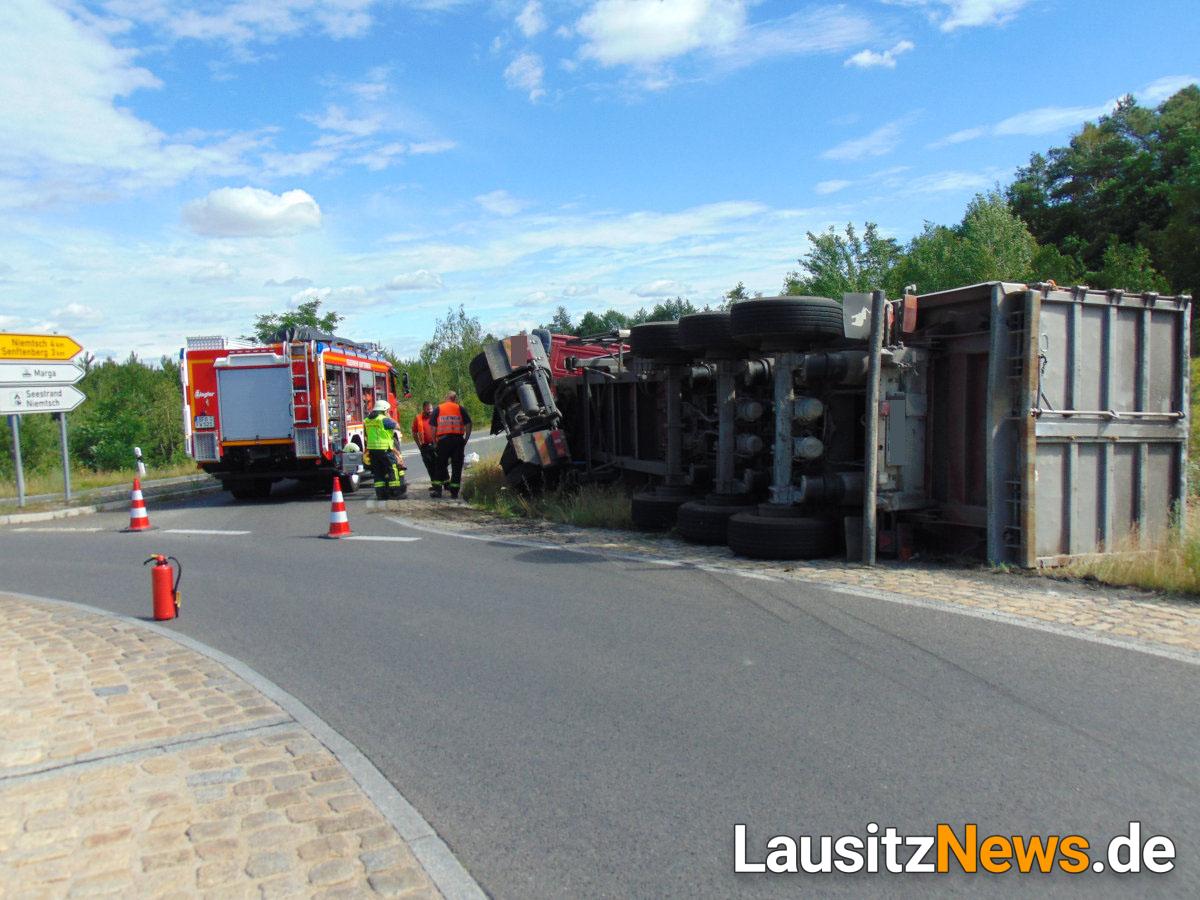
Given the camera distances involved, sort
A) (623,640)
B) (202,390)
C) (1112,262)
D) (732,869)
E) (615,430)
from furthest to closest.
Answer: (1112,262) → (202,390) → (615,430) → (623,640) → (732,869)

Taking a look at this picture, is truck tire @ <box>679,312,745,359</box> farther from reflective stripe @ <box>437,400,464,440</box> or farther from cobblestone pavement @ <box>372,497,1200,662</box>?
reflective stripe @ <box>437,400,464,440</box>

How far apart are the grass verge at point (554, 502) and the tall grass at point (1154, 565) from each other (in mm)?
5498

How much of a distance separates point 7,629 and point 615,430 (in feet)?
29.2

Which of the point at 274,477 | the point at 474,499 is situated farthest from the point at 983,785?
the point at 274,477

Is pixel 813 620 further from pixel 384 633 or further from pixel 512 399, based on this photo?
pixel 512 399

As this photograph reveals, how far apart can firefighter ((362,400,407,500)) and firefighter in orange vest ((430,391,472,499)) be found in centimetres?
68

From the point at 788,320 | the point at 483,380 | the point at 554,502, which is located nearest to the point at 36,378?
the point at 483,380

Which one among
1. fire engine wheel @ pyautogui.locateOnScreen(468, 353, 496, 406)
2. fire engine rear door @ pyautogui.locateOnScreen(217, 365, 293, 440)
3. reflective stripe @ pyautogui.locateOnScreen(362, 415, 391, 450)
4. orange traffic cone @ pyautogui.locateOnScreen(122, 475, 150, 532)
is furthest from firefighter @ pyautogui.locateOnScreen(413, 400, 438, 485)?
orange traffic cone @ pyautogui.locateOnScreen(122, 475, 150, 532)

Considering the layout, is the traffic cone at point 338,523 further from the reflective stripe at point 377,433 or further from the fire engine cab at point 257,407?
the fire engine cab at point 257,407

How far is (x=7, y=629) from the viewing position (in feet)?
24.6

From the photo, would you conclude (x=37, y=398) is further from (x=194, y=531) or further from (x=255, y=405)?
(x=194, y=531)

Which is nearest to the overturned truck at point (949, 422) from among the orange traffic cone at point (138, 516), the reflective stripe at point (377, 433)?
the reflective stripe at point (377, 433)

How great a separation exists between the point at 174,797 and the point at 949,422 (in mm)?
7472

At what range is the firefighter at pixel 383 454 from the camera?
16.8 metres
